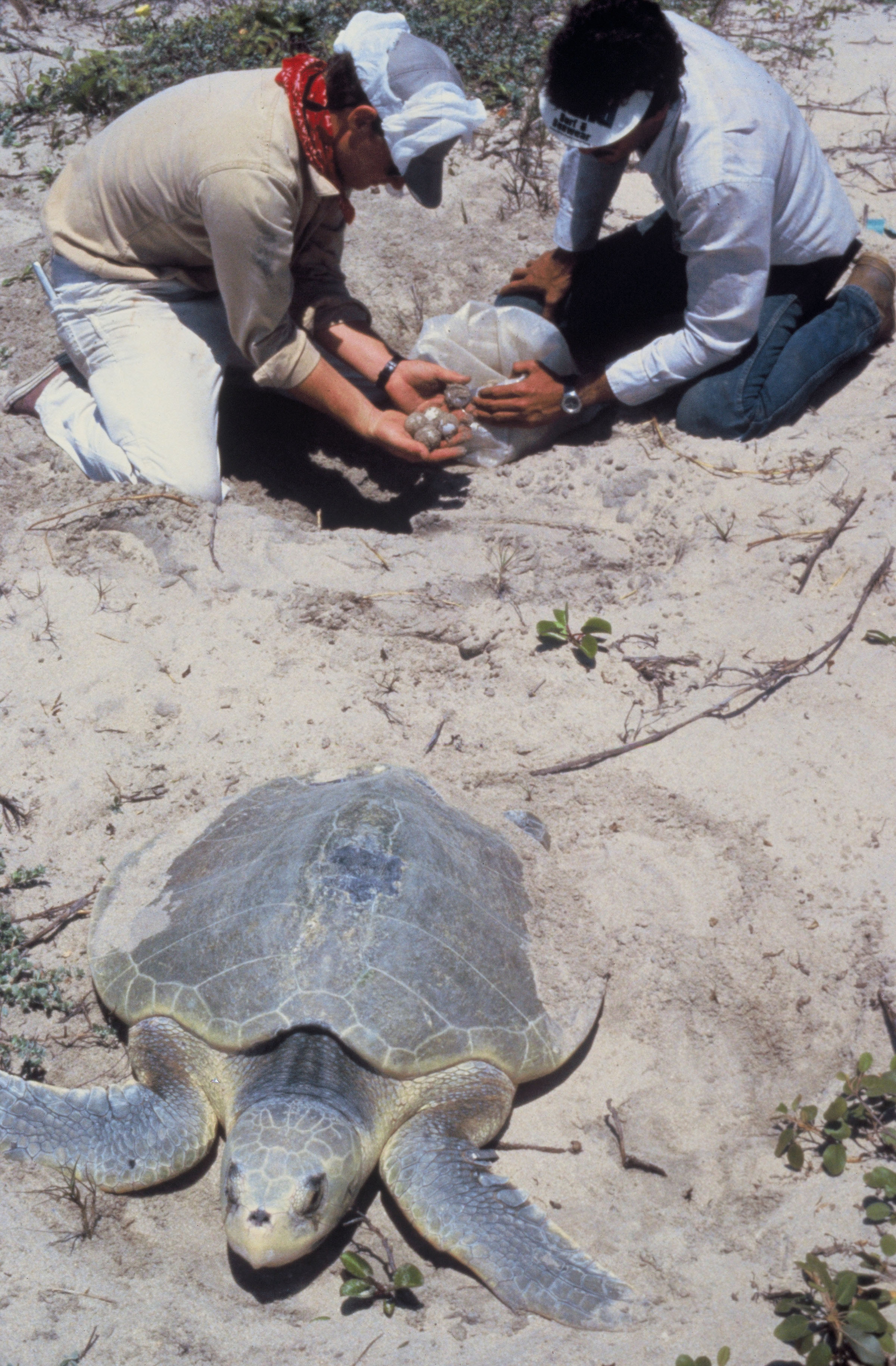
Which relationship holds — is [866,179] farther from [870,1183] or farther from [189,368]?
[870,1183]

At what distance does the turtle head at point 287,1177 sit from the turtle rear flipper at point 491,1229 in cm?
10

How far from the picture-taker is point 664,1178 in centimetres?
160

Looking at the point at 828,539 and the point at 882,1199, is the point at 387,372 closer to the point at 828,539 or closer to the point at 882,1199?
the point at 828,539

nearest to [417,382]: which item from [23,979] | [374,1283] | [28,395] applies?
[28,395]

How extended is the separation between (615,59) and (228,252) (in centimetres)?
102

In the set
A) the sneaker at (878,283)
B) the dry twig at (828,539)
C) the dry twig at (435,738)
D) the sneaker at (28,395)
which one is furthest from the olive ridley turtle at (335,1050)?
the sneaker at (878,283)

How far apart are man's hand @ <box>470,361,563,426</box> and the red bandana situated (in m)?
0.74

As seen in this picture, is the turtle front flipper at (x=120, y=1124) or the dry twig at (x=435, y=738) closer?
the turtle front flipper at (x=120, y=1124)

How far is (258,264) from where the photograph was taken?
2.49 metres

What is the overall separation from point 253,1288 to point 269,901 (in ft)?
1.88

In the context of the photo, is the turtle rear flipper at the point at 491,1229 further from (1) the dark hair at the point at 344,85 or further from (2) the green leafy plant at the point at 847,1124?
(1) the dark hair at the point at 344,85

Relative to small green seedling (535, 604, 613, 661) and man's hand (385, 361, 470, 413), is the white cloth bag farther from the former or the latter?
small green seedling (535, 604, 613, 661)

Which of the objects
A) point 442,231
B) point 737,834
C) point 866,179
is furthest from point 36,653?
point 866,179

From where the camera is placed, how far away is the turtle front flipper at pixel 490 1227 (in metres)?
1.39
